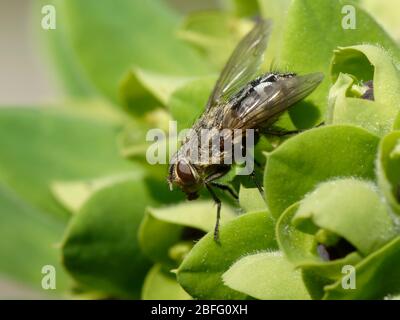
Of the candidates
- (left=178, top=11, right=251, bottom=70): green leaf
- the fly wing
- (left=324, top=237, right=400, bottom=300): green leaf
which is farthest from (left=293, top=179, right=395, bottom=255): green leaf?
(left=178, top=11, right=251, bottom=70): green leaf

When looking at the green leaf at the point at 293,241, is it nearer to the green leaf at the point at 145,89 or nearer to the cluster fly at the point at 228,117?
the cluster fly at the point at 228,117

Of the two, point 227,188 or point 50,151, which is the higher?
point 50,151

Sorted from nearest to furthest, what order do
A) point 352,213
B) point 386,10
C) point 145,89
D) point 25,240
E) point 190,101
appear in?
point 352,213 < point 190,101 < point 386,10 < point 145,89 < point 25,240

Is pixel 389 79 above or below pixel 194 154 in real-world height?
below

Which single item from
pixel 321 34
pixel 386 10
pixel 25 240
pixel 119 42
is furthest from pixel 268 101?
pixel 25 240

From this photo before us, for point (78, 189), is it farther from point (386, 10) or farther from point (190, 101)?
point (386, 10)
